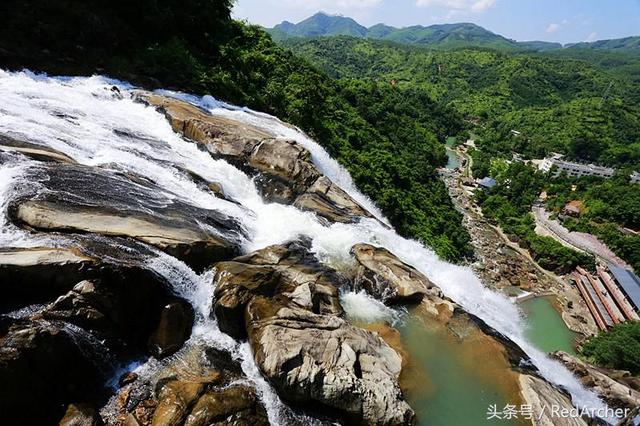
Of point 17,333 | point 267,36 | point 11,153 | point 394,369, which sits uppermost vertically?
point 267,36

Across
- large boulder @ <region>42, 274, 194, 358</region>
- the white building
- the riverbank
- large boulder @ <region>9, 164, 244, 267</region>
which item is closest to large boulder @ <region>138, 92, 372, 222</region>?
large boulder @ <region>9, 164, 244, 267</region>

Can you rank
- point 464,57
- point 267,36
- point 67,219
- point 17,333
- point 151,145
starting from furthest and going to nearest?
1. point 464,57
2. point 267,36
3. point 151,145
4. point 67,219
5. point 17,333

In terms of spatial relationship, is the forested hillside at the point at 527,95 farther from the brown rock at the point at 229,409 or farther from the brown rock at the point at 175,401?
the brown rock at the point at 175,401

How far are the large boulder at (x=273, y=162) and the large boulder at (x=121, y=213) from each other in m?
5.85

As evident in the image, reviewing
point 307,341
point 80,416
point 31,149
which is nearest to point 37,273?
point 80,416

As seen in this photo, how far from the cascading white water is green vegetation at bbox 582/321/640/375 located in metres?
15.0

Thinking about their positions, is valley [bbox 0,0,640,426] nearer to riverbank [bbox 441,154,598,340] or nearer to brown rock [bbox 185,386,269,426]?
brown rock [bbox 185,386,269,426]

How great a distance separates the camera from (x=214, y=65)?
32188mm

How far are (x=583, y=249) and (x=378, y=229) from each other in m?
46.3

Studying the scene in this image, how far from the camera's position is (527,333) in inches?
1394

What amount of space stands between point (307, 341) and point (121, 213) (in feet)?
23.8

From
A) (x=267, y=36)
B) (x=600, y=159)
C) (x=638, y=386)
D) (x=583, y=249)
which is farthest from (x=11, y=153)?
(x=600, y=159)

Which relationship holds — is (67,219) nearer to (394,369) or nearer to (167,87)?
(394,369)

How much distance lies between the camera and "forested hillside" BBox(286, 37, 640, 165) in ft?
323
